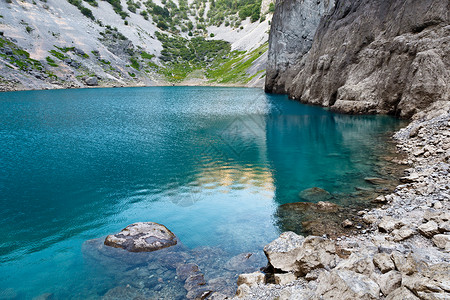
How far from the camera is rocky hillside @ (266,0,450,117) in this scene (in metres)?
37.0

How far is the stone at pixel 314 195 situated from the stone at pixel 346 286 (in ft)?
34.7

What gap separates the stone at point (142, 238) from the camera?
13.8 m

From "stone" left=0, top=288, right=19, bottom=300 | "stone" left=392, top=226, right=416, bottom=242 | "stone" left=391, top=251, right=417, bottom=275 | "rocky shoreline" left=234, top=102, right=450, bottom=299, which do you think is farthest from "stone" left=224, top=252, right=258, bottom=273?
"stone" left=0, top=288, right=19, bottom=300

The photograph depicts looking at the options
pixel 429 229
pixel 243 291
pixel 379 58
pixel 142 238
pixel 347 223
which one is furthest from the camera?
pixel 379 58

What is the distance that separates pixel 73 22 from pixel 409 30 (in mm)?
173466

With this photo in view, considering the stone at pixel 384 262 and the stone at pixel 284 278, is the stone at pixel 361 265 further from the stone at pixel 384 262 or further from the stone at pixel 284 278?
the stone at pixel 284 278

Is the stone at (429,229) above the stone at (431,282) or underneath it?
underneath

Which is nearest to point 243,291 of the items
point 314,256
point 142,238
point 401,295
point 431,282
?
point 314,256

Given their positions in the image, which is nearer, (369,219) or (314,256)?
(314,256)

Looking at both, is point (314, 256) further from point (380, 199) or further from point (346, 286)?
point (380, 199)

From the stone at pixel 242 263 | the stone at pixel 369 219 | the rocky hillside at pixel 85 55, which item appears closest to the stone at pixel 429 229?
the stone at pixel 369 219

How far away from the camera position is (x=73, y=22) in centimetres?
15900

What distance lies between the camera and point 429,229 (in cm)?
1076

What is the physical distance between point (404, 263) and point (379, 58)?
4825 centimetres
